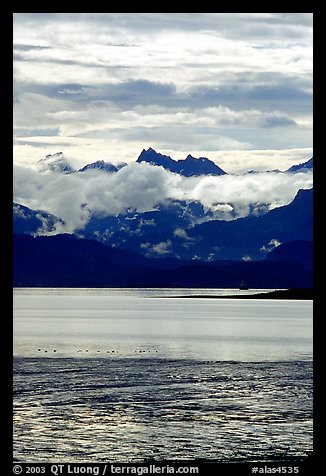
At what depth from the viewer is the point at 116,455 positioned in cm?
1294

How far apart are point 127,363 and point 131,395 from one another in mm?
Result: 10911

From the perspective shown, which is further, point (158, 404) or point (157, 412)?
point (158, 404)

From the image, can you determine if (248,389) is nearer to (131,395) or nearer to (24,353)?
(131,395)

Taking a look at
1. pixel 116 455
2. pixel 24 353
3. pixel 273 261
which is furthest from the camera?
pixel 273 261

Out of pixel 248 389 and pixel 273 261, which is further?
pixel 273 261
